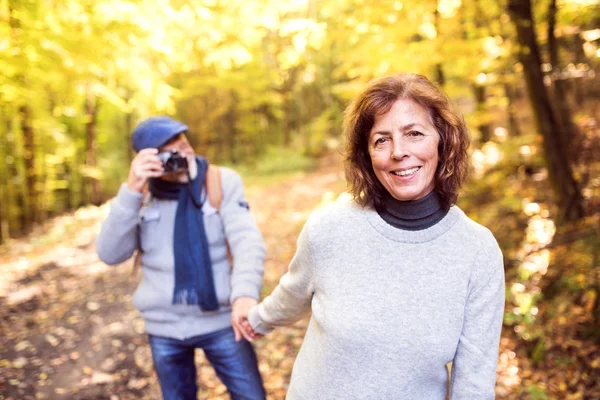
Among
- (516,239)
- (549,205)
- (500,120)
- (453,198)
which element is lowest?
(516,239)

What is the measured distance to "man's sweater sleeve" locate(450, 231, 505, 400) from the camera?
1479 millimetres

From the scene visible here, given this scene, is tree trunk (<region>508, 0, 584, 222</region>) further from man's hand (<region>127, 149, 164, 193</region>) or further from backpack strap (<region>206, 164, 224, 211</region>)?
man's hand (<region>127, 149, 164, 193</region>)

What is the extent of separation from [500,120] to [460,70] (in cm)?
1007

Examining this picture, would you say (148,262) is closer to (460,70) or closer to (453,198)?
(453,198)

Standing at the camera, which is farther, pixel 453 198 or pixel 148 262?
pixel 148 262

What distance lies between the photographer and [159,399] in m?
3.99

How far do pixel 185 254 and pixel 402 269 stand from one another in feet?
4.39

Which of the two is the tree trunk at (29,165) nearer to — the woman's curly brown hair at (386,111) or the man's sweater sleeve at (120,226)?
the man's sweater sleeve at (120,226)

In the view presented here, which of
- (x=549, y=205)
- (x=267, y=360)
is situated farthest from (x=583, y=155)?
(x=267, y=360)

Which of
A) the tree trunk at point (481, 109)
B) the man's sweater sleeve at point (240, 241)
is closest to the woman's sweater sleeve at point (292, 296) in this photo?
the man's sweater sleeve at point (240, 241)

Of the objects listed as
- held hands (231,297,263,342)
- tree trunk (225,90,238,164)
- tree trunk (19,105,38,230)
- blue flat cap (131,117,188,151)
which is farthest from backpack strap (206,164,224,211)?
tree trunk (225,90,238,164)

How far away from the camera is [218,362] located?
2.49 meters

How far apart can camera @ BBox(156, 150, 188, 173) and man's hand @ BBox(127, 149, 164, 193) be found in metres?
0.04

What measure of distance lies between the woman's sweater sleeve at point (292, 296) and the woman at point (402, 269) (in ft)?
0.04
